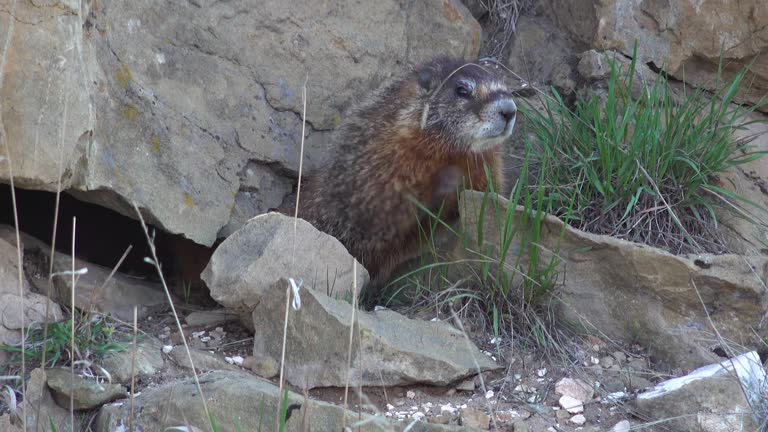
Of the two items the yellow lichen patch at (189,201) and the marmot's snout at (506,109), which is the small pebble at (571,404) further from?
the yellow lichen patch at (189,201)

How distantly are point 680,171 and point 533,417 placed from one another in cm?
157

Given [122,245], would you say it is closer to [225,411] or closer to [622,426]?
[225,411]

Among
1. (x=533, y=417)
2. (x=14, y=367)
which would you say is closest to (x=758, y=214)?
(x=533, y=417)

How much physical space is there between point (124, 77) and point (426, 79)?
1524 mm

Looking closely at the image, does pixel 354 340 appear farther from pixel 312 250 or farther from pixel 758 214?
pixel 758 214

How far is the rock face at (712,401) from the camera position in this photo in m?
3.14

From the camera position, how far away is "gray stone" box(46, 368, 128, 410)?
3.41m

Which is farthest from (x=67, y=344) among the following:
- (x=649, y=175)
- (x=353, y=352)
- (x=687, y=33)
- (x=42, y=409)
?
(x=687, y=33)

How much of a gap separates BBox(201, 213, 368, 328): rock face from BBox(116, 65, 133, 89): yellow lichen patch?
96 centimetres

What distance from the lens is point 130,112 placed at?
4297mm

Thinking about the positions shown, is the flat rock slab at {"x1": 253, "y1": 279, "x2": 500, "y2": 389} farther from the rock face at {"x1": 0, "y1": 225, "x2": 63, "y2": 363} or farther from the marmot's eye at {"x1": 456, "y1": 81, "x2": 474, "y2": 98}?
the marmot's eye at {"x1": 456, "y1": 81, "x2": 474, "y2": 98}

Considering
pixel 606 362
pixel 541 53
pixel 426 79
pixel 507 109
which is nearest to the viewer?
pixel 606 362

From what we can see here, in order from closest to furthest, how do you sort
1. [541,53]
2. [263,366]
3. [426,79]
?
[263,366]
[426,79]
[541,53]

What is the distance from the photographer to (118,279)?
445 cm
